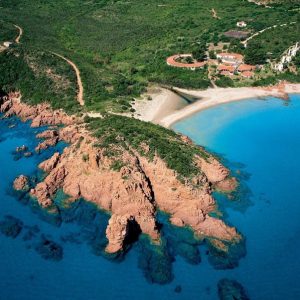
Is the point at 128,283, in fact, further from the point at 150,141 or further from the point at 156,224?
the point at 150,141

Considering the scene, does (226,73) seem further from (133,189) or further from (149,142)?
(133,189)

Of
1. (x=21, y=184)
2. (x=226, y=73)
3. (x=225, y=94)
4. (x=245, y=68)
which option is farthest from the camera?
(x=245, y=68)

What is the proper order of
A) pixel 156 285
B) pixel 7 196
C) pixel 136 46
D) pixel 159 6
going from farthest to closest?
pixel 159 6
pixel 136 46
pixel 7 196
pixel 156 285

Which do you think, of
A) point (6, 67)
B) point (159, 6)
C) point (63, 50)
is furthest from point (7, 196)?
point (159, 6)

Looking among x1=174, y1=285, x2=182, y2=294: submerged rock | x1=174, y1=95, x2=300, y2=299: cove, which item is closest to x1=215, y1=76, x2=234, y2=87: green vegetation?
x1=174, y1=95, x2=300, y2=299: cove

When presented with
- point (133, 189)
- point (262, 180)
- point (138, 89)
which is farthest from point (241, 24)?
point (133, 189)

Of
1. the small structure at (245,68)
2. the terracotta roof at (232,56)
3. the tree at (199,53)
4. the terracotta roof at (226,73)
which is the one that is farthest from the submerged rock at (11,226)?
the terracotta roof at (232,56)

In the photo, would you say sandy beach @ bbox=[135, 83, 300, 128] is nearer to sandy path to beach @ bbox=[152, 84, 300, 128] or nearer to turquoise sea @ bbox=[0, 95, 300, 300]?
sandy path to beach @ bbox=[152, 84, 300, 128]

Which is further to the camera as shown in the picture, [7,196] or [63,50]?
[63,50]
